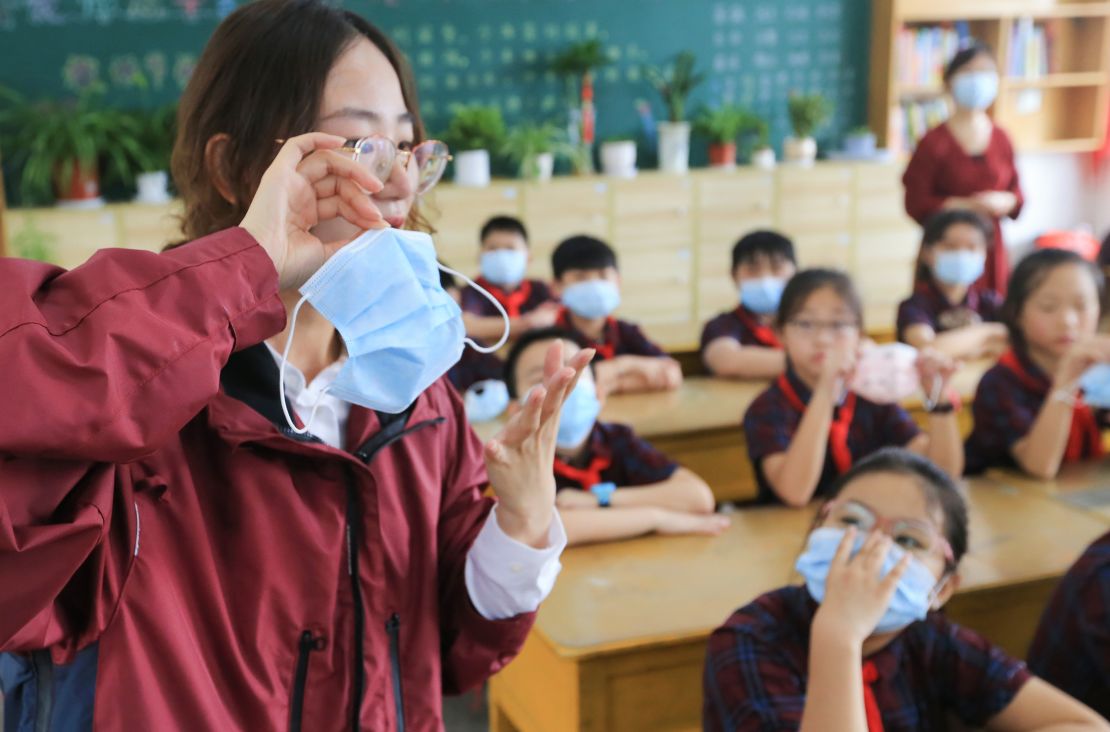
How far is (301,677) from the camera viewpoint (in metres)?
0.93

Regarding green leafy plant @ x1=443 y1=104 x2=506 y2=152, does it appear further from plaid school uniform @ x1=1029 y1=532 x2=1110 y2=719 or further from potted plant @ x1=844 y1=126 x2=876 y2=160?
plaid school uniform @ x1=1029 y1=532 x2=1110 y2=719

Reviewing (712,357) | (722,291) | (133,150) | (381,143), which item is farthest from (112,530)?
(722,291)

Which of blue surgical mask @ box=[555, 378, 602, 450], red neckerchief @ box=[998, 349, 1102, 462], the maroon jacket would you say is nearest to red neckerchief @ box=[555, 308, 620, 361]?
blue surgical mask @ box=[555, 378, 602, 450]

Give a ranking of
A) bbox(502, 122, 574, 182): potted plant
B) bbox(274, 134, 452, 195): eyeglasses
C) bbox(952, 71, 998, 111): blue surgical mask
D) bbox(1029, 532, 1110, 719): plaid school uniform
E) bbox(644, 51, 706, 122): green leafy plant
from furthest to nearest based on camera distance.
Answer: bbox(644, 51, 706, 122): green leafy plant → bbox(502, 122, 574, 182): potted plant → bbox(952, 71, 998, 111): blue surgical mask → bbox(1029, 532, 1110, 719): plaid school uniform → bbox(274, 134, 452, 195): eyeglasses

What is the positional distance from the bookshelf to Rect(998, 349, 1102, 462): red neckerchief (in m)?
4.27

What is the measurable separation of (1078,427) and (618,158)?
3.94m

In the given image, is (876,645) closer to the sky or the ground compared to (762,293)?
closer to the ground

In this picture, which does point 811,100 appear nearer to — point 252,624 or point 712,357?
point 712,357

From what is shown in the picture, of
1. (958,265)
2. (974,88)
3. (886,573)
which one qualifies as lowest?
(886,573)

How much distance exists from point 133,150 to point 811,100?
13.5ft

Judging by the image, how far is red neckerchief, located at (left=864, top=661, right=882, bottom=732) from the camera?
1.47 meters

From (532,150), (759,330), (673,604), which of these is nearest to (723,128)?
(532,150)

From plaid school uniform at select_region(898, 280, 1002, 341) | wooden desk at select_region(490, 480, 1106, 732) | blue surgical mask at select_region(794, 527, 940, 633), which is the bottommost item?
wooden desk at select_region(490, 480, 1106, 732)

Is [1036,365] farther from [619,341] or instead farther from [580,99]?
[580,99]
